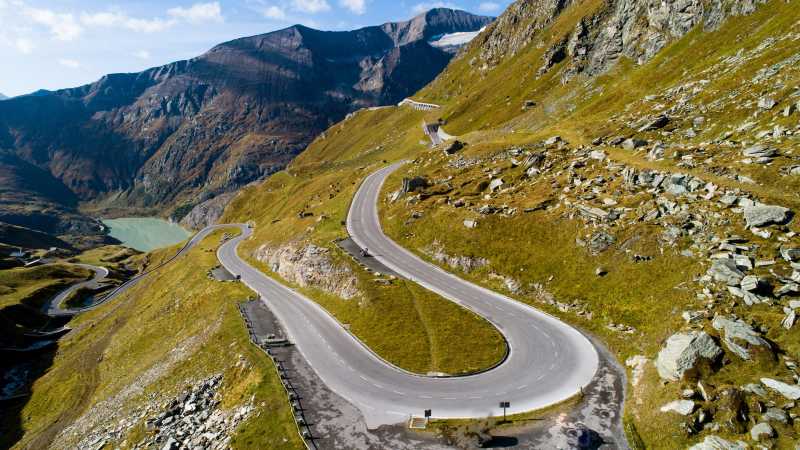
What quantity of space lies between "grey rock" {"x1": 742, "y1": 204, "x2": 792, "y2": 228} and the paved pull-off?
795 inches

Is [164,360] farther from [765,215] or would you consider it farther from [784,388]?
[765,215]

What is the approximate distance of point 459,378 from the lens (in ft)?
143

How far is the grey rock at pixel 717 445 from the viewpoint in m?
27.7

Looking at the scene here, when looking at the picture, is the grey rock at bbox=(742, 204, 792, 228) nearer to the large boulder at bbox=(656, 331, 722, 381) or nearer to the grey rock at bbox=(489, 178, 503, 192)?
the large boulder at bbox=(656, 331, 722, 381)

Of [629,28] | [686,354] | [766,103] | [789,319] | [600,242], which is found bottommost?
[686,354]

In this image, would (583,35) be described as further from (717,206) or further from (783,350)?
(783,350)

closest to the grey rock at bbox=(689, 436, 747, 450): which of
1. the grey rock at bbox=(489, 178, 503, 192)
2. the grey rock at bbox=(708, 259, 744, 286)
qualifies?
the grey rock at bbox=(708, 259, 744, 286)

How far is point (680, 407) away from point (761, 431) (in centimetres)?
485

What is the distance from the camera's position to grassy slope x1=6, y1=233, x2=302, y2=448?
44.7m


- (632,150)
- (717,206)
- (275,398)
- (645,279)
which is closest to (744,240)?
(717,206)

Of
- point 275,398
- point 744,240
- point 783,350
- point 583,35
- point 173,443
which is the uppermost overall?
point 583,35

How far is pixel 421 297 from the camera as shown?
60906 millimetres

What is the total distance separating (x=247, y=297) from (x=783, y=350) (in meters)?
69.8

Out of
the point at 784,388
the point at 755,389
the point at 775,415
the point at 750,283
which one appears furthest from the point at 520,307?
the point at 775,415
